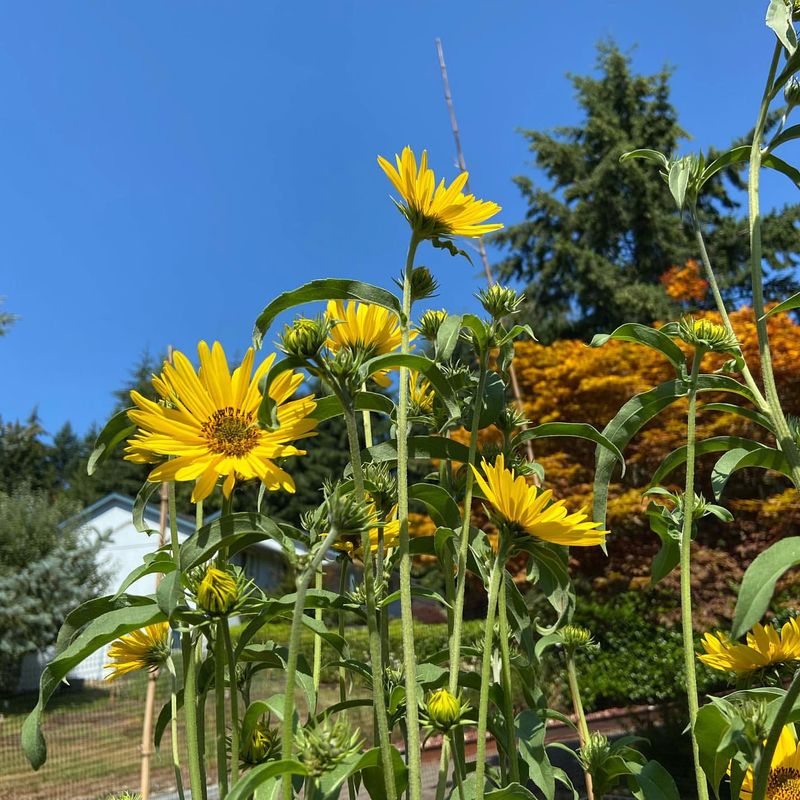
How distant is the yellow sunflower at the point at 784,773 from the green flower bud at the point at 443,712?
34cm

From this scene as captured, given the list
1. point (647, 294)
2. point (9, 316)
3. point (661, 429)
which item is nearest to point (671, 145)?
point (647, 294)

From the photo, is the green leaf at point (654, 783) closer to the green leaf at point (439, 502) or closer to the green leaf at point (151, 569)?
the green leaf at point (439, 502)

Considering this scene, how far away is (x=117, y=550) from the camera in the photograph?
35.9ft

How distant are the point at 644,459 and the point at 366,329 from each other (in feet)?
21.0

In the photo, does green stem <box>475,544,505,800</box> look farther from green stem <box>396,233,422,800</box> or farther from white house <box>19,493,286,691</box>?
white house <box>19,493,286,691</box>

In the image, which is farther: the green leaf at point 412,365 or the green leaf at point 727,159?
the green leaf at point 727,159

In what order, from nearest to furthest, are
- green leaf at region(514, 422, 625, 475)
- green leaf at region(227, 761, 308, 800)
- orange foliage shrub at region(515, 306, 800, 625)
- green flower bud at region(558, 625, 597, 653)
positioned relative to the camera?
green leaf at region(227, 761, 308, 800), green leaf at region(514, 422, 625, 475), green flower bud at region(558, 625, 597, 653), orange foliage shrub at region(515, 306, 800, 625)

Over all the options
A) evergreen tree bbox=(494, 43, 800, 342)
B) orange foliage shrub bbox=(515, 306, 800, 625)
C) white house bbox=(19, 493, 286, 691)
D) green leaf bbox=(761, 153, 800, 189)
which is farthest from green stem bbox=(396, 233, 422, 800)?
evergreen tree bbox=(494, 43, 800, 342)

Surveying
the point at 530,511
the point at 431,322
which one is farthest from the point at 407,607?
the point at 431,322

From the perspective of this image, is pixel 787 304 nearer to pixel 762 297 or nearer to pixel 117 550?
pixel 762 297

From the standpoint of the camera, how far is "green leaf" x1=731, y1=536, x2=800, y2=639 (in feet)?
1.33

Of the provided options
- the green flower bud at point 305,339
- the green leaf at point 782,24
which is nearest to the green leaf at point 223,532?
the green flower bud at point 305,339

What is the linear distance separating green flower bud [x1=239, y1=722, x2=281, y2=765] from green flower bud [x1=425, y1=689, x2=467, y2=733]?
0.55 ft

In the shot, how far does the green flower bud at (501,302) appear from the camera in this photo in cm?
66
